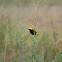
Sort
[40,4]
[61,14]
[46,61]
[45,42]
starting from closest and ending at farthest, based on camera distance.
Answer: [40,4], [46,61], [45,42], [61,14]

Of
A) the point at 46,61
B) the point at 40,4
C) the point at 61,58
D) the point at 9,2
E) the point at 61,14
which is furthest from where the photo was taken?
the point at 9,2

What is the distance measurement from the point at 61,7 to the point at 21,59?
27.5ft

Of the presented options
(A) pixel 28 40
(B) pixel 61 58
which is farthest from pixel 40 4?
(A) pixel 28 40

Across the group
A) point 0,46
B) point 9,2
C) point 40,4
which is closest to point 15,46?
point 0,46

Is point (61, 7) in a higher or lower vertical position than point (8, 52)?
higher

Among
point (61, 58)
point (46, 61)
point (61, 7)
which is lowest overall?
point (46, 61)

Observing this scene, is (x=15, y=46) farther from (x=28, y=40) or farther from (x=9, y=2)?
(x=9, y=2)

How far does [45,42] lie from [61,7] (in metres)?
7.29

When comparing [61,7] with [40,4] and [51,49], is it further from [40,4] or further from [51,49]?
[40,4]

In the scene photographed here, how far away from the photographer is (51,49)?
113 inches

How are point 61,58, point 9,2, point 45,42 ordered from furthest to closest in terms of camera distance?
point 9,2
point 45,42
point 61,58

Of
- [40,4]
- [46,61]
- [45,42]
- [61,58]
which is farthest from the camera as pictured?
[45,42]

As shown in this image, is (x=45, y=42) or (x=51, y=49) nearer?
(x=51, y=49)

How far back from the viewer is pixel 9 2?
33.0 feet
